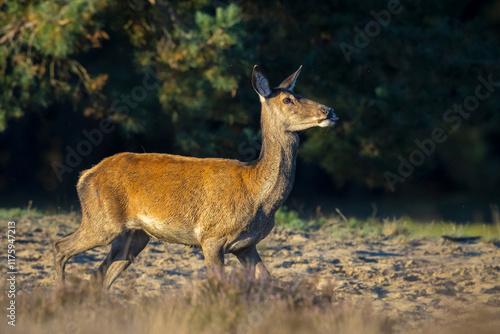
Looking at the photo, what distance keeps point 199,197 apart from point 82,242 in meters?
1.50

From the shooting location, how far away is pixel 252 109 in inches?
637

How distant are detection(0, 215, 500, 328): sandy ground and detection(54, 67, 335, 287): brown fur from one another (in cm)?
62

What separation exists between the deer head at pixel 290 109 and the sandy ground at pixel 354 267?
1622mm

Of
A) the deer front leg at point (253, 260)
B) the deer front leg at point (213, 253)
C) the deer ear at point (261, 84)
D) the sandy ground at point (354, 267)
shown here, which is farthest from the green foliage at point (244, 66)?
the deer front leg at point (213, 253)

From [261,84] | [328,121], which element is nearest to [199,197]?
[261,84]

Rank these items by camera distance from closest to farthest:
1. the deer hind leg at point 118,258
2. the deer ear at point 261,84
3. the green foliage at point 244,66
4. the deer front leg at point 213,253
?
the deer front leg at point 213,253
the deer ear at point 261,84
the deer hind leg at point 118,258
the green foliage at point 244,66

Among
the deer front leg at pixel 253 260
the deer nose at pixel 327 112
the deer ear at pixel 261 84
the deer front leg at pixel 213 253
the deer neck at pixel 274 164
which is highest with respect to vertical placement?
the deer ear at pixel 261 84

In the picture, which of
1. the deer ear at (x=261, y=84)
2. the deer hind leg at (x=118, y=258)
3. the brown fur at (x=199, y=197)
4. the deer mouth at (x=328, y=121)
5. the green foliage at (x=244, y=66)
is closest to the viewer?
the brown fur at (x=199, y=197)

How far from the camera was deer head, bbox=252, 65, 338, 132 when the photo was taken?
320 inches

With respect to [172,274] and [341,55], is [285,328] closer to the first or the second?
[172,274]

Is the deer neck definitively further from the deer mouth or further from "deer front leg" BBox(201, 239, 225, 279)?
"deer front leg" BBox(201, 239, 225, 279)

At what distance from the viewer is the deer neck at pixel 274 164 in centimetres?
805

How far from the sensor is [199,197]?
8.16 meters

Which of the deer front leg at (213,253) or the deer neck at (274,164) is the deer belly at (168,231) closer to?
the deer front leg at (213,253)
